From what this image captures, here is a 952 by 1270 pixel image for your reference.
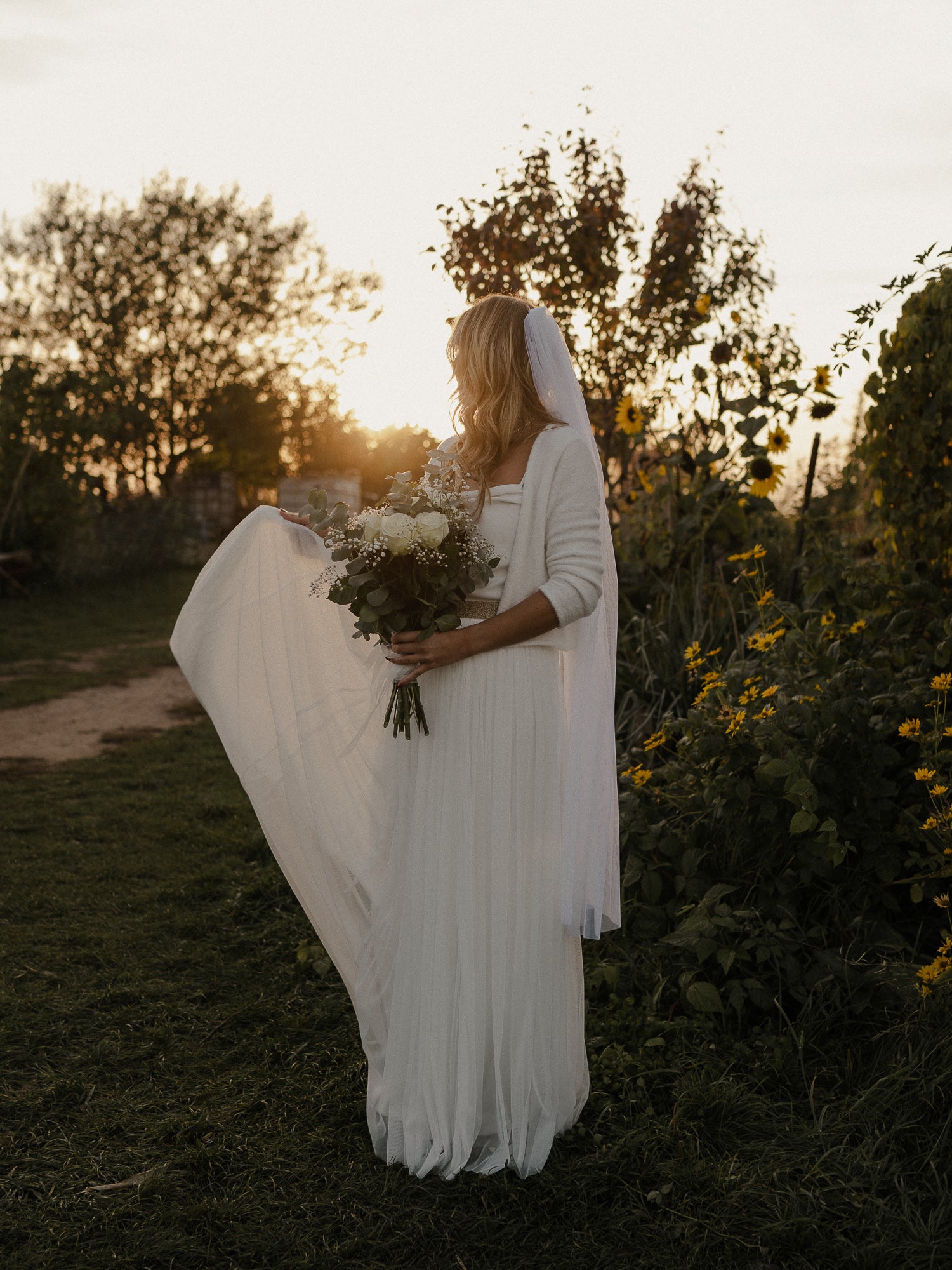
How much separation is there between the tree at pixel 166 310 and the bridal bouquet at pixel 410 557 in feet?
74.0

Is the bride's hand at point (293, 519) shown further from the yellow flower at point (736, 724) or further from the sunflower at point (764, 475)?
the sunflower at point (764, 475)

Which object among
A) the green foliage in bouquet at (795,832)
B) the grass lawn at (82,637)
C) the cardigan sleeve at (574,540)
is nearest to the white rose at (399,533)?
the cardigan sleeve at (574,540)

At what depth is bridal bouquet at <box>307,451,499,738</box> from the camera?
93.0 inches

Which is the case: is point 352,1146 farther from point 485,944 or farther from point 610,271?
point 610,271

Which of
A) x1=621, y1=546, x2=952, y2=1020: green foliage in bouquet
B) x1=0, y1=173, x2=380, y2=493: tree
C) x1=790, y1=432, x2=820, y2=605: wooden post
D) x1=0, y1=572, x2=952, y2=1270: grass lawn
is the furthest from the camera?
x1=0, y1=173, x2=380, y2=493: tree

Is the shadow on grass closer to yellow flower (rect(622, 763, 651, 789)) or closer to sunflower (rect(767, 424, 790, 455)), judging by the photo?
yellow flower (rect(622, 763, 651, 789))

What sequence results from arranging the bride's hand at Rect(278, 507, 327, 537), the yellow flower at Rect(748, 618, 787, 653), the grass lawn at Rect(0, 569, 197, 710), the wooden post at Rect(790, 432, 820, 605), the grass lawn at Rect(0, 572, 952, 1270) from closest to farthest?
the grass lawn at Rect(0, 572, 952, 1270) → the bride's hand at Rect(278, 507, 327, 537) → the yellow flower at Rect(748, 618, 787, 653) → the wooden post at Rect(790, 432, 820, 605) → the grass lawn at Rect(0, 569, 197, 710)

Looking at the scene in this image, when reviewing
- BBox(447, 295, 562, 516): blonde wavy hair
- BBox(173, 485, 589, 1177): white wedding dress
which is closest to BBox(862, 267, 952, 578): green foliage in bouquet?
BBox(447, 295, 562, 516): blonde wavy hair

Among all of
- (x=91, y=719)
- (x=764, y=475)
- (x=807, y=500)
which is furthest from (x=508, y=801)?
(x=91, y=719)

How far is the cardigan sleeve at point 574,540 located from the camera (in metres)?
2.53

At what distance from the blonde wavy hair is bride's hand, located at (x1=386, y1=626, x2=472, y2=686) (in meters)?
0.33

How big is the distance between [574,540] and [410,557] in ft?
1.39

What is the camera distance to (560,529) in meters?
2.56

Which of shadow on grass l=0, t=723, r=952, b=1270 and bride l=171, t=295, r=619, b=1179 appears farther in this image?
bride l=171, t=295, r=619, b=1179
